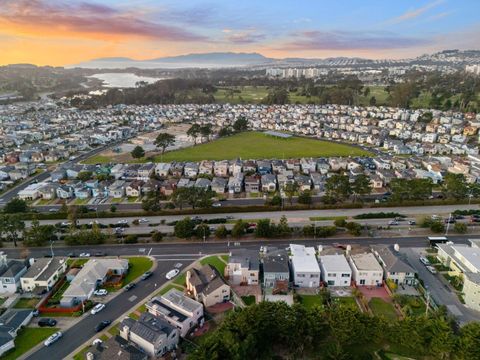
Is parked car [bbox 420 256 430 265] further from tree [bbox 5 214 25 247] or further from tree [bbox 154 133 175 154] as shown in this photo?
tree [bbox 154 133 175 154]

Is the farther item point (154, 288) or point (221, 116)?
point (221, 116)

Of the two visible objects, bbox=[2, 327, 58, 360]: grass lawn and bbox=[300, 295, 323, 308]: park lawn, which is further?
bbox=[300, 295, 323, 308]: park lawn

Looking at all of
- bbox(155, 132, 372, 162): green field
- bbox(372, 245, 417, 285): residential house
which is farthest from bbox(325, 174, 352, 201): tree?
bbox(155, 132, 372, 162): green field

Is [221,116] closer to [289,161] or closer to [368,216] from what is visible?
[289,161]

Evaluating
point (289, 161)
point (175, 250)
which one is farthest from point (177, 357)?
point (289, 161)

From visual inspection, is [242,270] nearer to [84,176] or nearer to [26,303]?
[26,303]

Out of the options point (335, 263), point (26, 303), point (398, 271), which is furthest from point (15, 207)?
point (398, 271)
